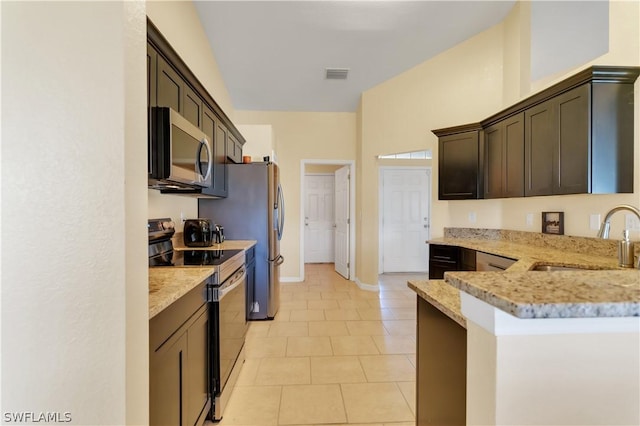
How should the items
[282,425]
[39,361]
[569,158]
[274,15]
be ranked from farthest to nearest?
1. [274,15]
2. [569,158]
3. [282,425]
4. [39,361]

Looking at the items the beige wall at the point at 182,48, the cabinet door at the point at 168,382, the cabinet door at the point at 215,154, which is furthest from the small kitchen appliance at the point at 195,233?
the cabinet door at the point at 168,382

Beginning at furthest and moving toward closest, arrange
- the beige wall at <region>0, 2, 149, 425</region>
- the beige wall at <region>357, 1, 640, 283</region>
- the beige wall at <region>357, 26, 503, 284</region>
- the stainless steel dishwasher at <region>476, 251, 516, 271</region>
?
1. the beige wall at <region>357, 26, 503, 284</region>
2. the stainless steel dishwasher at <region>476, 251, 516, 271</region>
3. the beige wall at <region>357, 1, 640, 283</region>
4. the beige wall at <region>0, 2, 149, 425</region>

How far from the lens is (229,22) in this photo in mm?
3064

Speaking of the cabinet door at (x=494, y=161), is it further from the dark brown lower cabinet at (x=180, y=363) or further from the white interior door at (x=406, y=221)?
the dark brown lower cabinet at (x=180, y=363)

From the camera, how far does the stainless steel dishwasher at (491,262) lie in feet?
7.48

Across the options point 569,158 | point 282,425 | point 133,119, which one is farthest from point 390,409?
point 569,158

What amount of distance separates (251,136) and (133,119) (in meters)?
3.71

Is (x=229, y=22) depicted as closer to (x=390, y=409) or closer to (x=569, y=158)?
(x=569, y=158)

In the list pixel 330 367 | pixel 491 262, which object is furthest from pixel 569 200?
pixel 330 367

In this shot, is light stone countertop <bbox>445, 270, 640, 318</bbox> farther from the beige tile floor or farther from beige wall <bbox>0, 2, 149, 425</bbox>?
the beige tile floor

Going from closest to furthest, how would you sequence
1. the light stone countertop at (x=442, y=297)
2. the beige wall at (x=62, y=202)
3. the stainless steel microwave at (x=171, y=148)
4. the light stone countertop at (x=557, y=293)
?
the light stone countertop at (x=557, y=293) < the beige wall at (x=62, y=202) < the light stone countertop at (x=442, y=297) < the stainless steel microwave at (x=171, y=148)

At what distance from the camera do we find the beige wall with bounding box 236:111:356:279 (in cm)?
499

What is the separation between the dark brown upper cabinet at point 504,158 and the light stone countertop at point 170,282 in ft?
9.06

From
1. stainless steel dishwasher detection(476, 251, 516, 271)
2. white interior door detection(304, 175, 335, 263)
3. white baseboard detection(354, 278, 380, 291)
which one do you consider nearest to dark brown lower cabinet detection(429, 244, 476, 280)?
stainless steel dishwasher detection(476, 251, 516, 271)
